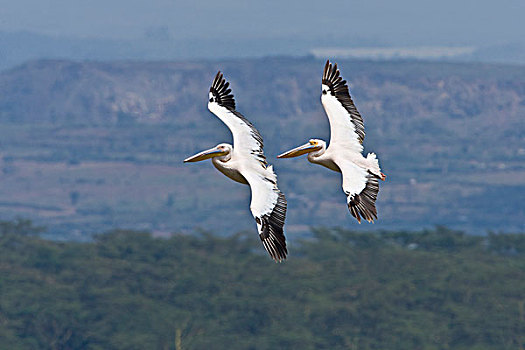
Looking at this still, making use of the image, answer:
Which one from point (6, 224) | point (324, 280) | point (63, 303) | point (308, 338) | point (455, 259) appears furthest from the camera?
point (6, 224)

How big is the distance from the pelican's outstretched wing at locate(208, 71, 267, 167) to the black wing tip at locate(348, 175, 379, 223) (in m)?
1.25

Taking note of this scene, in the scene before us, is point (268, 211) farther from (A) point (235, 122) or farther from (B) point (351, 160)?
(A) point (235, 122)

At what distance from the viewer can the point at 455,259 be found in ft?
398

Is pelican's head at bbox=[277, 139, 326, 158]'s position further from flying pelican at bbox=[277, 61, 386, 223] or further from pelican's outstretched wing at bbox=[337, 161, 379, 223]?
pelican's outstretched wing at bbox=[337, 161, 379, 223]

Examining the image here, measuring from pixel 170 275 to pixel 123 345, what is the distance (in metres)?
14.6

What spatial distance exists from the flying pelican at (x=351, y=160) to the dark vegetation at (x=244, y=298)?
80.2 m

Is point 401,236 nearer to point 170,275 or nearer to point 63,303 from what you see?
point 170,275

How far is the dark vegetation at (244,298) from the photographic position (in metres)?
101

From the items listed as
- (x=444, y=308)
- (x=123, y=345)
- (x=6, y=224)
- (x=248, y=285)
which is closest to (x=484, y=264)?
(x=444, y=308)

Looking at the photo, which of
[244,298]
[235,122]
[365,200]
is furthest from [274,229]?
[244,298]

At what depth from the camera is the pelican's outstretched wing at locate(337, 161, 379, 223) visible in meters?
17.4

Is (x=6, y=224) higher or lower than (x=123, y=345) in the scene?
higher

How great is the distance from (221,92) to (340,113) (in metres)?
2.50

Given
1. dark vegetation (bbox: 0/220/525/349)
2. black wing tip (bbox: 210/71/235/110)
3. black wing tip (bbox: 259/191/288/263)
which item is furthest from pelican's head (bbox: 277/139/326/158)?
dark vegetation (bbox: 0/220/525/349)
